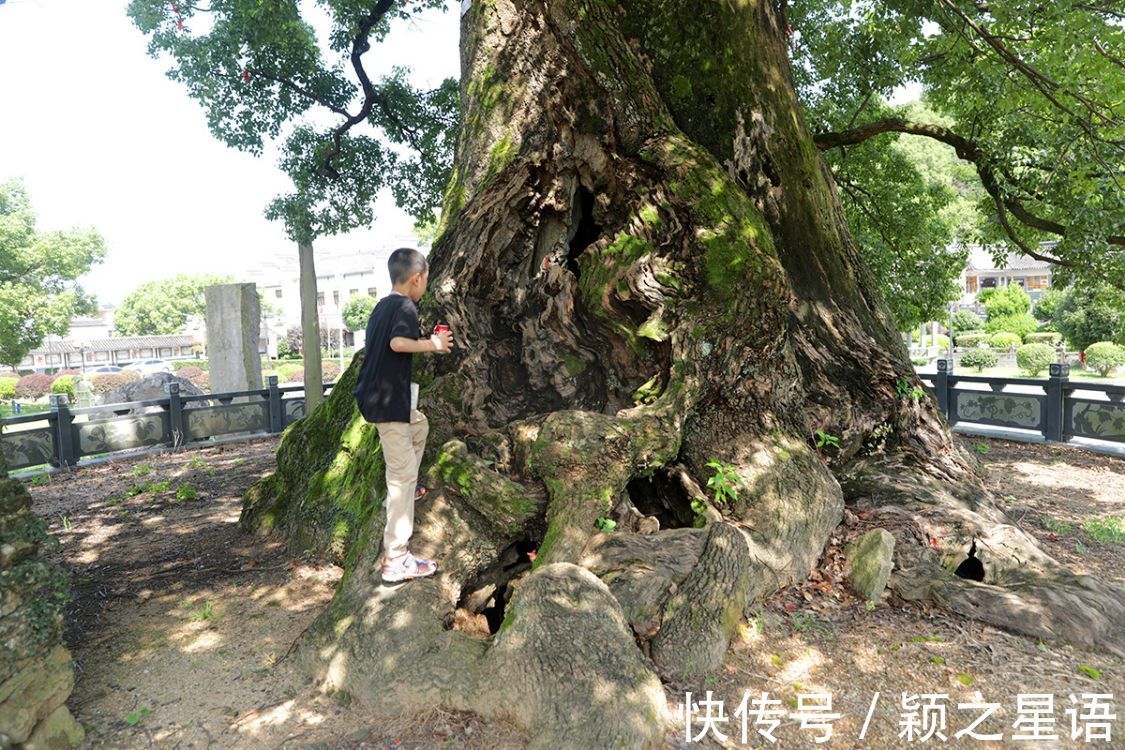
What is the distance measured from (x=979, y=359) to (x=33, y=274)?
1459 inches

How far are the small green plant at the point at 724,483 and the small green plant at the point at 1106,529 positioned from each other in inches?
153

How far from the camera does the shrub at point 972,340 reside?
31.7 m

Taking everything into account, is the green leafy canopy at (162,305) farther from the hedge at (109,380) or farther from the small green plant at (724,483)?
the small green plant at (724,483)

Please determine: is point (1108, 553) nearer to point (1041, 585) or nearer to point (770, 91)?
point (1041, 585)

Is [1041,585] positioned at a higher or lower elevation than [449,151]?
lower

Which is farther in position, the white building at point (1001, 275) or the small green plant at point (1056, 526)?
the white building at point (1001, 275)

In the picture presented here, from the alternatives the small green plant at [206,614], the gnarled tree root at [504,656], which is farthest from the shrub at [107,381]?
the gnarled tree root at [504,656]

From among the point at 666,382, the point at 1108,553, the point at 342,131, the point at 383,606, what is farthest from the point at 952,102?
the point at 383,606

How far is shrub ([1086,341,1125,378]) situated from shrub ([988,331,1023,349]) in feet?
17.9

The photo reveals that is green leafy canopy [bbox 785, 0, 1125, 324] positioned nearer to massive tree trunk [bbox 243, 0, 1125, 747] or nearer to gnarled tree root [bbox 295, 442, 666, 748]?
massive tree trunk [bbox 243, 0, 1125, 747]

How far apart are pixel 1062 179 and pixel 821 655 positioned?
7.22 m

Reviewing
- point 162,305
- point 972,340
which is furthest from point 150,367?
point 972,340

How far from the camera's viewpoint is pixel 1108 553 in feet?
18.8

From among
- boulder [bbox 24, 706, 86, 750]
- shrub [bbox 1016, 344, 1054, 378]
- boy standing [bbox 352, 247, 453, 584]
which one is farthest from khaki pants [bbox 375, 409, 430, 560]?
shrub [bbox 1016, 344, 1054, 378]
